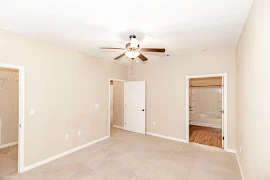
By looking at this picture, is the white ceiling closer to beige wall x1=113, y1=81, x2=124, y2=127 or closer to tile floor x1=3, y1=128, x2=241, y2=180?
tile floor x1=3, y1=128, x2=241, y2=180

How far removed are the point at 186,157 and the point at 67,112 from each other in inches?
126

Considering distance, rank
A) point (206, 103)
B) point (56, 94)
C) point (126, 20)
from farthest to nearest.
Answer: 1. point (206, 103)
2. point (56, 94)
3. point (126, 20)

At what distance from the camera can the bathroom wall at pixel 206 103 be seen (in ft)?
21.1

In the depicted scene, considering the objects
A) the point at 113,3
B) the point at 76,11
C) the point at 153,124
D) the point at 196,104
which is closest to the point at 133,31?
the point at 113,3

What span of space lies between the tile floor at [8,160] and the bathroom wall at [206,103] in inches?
271

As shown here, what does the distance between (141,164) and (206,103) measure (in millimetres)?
5132

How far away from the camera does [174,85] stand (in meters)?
4.62

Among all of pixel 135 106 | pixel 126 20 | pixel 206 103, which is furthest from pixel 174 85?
pixel 206 103

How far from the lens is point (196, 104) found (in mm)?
7098

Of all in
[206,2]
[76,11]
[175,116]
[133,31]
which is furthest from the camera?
[175,116]

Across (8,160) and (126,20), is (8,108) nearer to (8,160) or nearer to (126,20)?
(8,160)

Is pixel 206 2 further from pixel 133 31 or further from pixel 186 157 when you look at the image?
pixel 186 157

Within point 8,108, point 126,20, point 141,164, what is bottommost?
point 141,164

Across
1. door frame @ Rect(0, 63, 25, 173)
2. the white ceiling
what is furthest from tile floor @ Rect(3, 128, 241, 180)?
the white ceiling
